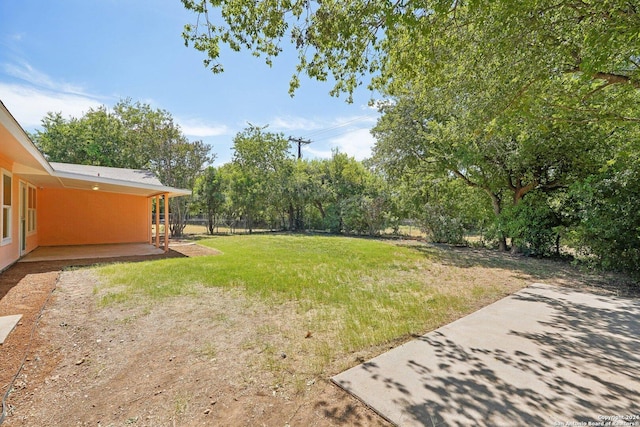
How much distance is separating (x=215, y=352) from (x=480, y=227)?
13.1 metres

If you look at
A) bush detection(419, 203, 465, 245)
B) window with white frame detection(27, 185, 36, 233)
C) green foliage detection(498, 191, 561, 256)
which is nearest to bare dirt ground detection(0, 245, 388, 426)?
window with white frame detection(27, 185, 36, 233)

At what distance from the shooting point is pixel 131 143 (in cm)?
1711

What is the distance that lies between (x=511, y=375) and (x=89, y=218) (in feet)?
46.6

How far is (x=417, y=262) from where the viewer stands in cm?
860

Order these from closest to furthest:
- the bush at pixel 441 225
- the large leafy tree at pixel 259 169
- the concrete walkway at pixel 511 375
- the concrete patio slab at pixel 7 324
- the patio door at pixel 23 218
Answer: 1. the concrete walkway at pixel 511 375
2. the concrete patio slab at pixel 7 324
3. the patio door at pixel 23 218
4. the bush at pixel 441 225
5. the large leafy tree at pixel 259 169

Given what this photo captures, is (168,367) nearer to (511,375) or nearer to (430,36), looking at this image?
(511,375)

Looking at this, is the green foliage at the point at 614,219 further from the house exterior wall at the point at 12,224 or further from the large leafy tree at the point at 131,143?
the large leafy tree at the point at 131,143

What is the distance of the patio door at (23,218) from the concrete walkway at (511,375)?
33.2 feet

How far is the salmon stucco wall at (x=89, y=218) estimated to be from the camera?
10883 mm

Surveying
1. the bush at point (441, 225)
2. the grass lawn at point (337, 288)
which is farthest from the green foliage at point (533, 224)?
the grass lawn at point (337, 288)

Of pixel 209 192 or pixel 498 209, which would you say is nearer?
pixel 498 209

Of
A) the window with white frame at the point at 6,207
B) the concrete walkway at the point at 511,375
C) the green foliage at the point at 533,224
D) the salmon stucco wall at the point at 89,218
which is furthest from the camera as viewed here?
the salmon stucco wall at the point at 89,218

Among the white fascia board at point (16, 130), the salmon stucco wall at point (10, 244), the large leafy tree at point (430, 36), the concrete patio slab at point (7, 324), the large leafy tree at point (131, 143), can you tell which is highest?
the large leafy tree at point (131, 143)

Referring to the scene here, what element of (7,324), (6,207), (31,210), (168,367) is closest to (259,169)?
(31,210)
